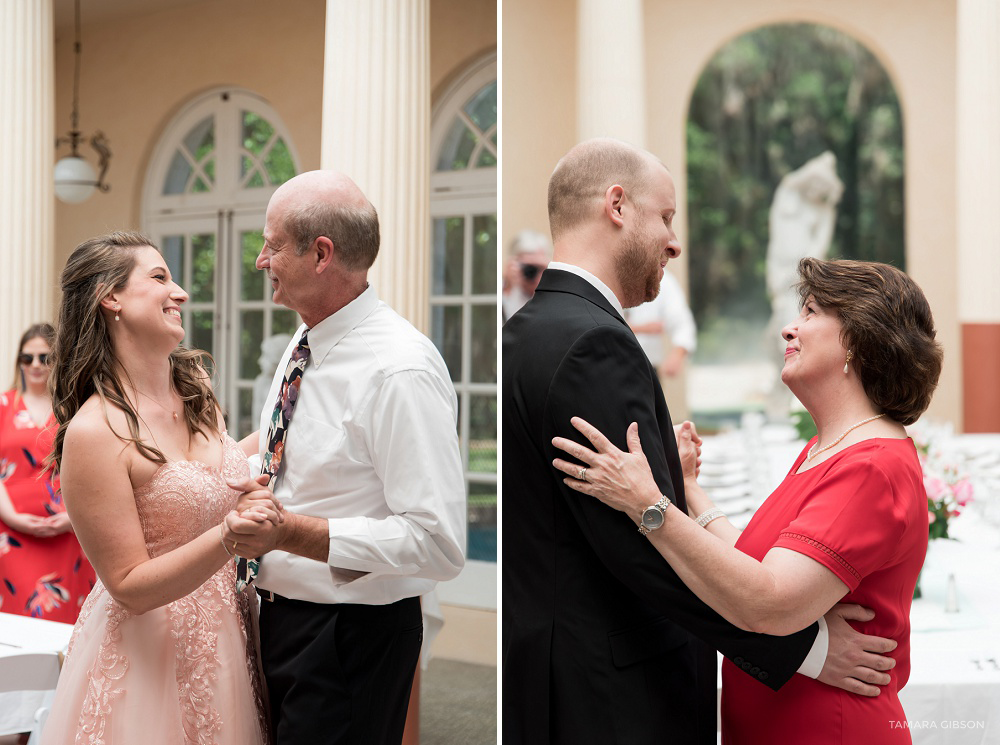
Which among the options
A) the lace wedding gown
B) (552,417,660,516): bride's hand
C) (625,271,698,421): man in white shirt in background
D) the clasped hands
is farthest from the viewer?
(625,271,698,421): man in white shirt in background

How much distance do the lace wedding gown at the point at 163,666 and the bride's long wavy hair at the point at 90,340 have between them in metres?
0.13

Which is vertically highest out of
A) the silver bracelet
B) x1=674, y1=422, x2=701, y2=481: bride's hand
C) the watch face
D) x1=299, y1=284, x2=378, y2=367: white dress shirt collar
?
x1=299, y1=284, x2=378, y2=367: white dress shirt collar

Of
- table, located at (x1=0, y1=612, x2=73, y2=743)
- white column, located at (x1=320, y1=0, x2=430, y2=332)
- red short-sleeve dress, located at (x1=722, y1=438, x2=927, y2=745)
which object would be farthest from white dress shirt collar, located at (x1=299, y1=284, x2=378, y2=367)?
white column, located at (x1=320, y1=0, x2=430, y2=332)

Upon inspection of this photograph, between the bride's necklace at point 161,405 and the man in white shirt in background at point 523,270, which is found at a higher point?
the man in white shirt in background at point 523,270

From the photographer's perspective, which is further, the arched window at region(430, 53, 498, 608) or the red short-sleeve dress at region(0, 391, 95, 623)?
the arched window at region(430, 53, 498, 608)

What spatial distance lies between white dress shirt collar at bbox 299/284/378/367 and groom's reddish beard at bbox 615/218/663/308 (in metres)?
0.57

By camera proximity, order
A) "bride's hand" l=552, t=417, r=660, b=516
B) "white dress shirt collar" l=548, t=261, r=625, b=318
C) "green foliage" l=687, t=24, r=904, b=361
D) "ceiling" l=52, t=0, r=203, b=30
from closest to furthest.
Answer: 1. "bride's hand" l=552, t=417, r=660, b=516
2. "white dress shirt collar" l=548, t=261, r=625, b=318
3. "ceiling" l=52, t=0, r=203, b=30
4. "green foliage" l=687, t=24, r=904, b=361

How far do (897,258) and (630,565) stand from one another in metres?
10.5

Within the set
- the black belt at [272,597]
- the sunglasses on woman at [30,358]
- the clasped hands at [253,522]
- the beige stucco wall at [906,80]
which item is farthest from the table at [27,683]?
the beige stucco wall at [906,80]

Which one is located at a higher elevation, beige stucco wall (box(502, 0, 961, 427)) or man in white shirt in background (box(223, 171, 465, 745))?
beige stucco wall (box(502, 0, 961, 427))

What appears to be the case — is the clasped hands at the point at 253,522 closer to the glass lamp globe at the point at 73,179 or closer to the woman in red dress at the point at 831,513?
the woman in red dress at the point at 831,513

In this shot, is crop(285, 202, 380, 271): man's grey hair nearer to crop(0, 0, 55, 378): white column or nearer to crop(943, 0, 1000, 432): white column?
crop(0, 0, 55, 378): white column

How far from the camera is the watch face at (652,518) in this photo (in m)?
1.65

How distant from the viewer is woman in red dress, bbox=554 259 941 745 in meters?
1.66
